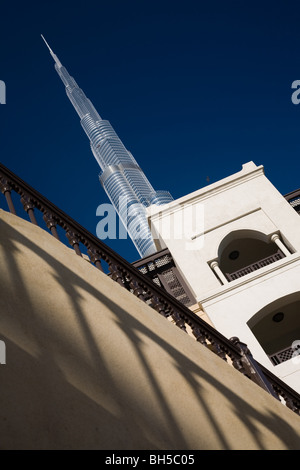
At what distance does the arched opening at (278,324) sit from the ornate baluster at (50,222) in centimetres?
950

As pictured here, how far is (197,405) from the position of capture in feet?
12.5

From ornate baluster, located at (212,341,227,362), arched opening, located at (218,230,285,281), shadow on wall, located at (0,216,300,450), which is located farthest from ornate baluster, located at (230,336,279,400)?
arched opening, located at (218,230,285,281)

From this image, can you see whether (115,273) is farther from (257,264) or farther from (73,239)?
(257,264)

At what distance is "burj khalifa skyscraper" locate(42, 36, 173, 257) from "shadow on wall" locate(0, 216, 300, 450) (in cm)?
9618

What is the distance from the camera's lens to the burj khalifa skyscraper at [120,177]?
108 meters

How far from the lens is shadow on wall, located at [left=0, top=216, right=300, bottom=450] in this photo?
278 centimetres

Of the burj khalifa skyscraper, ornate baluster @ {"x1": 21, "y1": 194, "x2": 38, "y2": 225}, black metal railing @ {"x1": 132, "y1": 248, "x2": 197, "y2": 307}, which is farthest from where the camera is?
the burj khalifa skyscraper

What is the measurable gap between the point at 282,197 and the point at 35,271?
13568mm

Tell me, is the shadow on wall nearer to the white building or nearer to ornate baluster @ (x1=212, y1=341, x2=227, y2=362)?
ornate baluster @ (x1=212, y1=341, x2=227, y2=362)

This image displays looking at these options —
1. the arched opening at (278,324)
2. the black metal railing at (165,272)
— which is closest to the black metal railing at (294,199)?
the arched opening at (278,324)

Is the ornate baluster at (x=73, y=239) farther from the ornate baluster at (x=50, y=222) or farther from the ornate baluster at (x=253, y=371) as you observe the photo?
the ornate baluster at (x=253, y=371)

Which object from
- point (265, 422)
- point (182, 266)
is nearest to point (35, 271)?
point (265, 422)

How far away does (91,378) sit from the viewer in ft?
10.5
